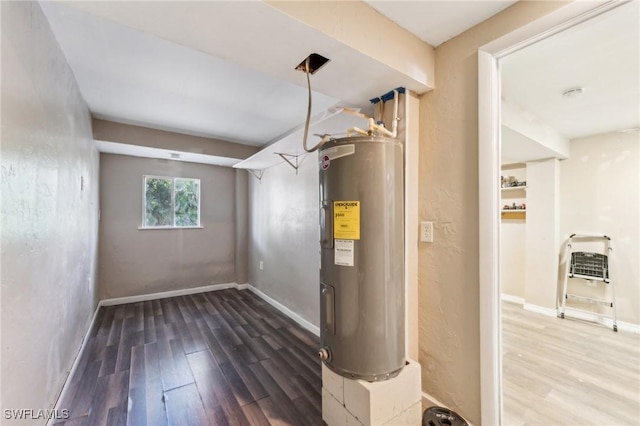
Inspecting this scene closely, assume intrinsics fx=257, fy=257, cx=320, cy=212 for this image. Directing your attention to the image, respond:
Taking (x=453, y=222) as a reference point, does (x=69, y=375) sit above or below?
below

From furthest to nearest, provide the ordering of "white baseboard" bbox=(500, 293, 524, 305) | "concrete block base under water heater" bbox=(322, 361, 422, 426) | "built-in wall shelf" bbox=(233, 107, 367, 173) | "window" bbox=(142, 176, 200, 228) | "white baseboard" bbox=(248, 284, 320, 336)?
1. "window" bbox=(142, 176, 200, 228)
2. "white baseboard" bbox=(500, 293, 524, 305)
3. "white baseboard" bbox=(248, 284, 320, 336)
4. "built-in wall shelf" bbox=(233, 107, 367, 173)
5. "concrete block base under water heater" bbox=(322, 361, 422, 426)

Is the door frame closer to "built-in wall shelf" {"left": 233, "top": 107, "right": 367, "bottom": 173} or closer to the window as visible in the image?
"built-in wall shelf" {"left": 233, "top": 107, "right": 367, "bottom": 173}

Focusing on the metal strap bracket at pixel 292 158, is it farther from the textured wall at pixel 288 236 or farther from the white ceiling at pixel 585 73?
the white ceiling at pixel 585 73

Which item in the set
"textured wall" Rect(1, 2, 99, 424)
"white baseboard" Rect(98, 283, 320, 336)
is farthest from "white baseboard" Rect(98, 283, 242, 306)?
"textured wall" Rect(1, 2, 99, 424)

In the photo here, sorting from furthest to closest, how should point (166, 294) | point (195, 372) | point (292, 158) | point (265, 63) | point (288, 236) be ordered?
point (166, 294) < point (288, 236) < point (292, 158) < point (195, 372) < point (265, 63)

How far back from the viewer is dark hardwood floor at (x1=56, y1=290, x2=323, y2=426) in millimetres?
1639

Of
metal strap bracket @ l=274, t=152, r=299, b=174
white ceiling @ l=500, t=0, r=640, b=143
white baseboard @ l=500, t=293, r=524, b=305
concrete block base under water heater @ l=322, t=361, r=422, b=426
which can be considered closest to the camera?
concrete block base under water heater @ l=322, t=361, r=422, b=426

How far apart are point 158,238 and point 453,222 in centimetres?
425

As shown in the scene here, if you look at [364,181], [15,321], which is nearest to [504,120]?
[364,181]

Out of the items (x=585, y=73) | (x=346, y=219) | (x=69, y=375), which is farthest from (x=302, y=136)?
(x=69, y=375)

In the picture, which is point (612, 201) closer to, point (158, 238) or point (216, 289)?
point (216, 289)

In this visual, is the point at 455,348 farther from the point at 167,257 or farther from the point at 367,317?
the point at 167,257

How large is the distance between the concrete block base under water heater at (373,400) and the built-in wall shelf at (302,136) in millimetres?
1573

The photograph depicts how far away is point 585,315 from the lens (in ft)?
10.7
